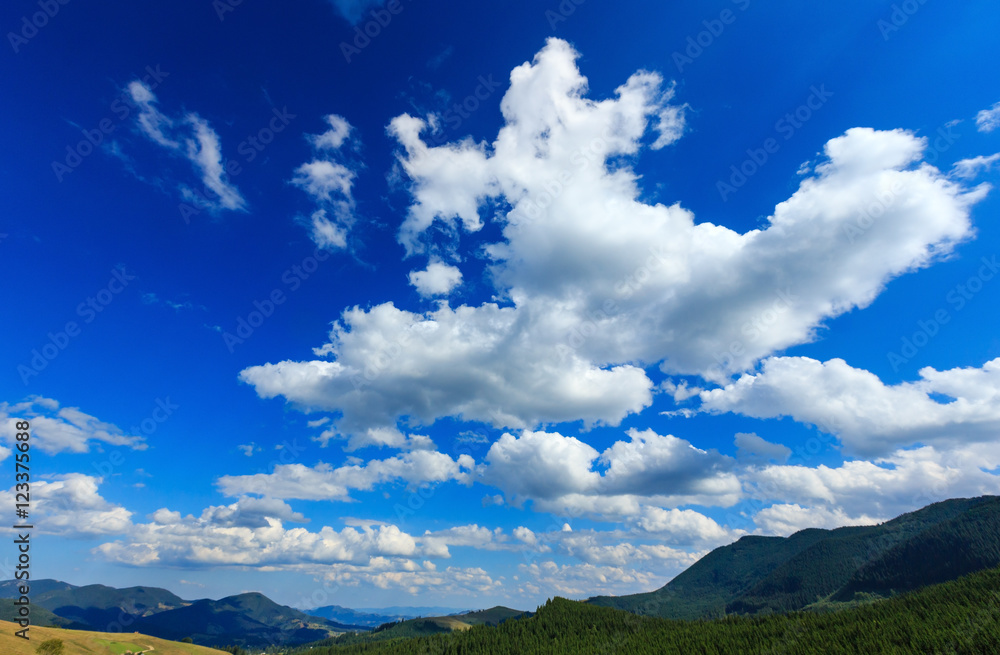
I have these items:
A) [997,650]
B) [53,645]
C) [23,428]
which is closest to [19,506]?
[23,428]

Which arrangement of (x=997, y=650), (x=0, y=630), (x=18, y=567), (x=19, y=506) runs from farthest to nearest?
(x=997, y=650) < (x=0, y=630) < (x=18, y=567) < (x=19, y=506)

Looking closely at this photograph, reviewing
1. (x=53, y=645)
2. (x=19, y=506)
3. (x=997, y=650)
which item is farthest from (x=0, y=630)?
(x=997, y=650)

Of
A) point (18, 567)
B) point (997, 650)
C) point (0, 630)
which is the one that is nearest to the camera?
point (18, 567)

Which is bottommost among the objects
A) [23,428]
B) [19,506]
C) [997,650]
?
[997,650]

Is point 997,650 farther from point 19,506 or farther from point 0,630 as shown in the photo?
point 0,630

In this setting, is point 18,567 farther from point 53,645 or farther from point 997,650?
point 997,650

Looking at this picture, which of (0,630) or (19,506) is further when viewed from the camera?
(0,630)

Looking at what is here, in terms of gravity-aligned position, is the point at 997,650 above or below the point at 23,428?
below

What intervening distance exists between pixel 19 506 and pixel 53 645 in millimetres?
145328

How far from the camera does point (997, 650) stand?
19950cm

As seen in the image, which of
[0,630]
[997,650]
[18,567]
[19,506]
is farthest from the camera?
[997,650]

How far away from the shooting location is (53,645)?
18050cm

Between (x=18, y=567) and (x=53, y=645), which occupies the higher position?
(x=18, y=567)

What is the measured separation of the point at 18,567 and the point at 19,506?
→ 17565mm
